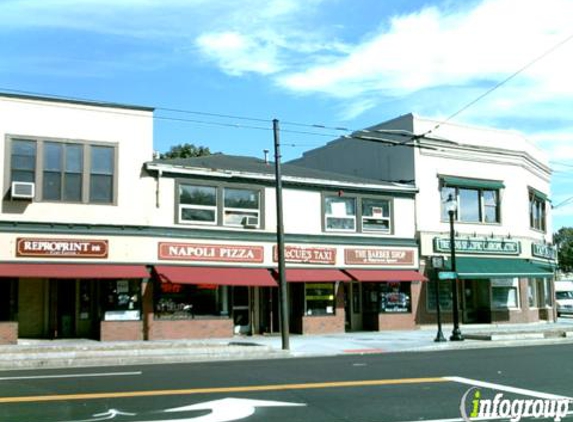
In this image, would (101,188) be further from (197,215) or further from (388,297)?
(388,297)

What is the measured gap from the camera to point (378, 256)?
27.6 metres

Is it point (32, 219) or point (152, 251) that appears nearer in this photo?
point (32, 219)

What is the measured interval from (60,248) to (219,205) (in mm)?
5639

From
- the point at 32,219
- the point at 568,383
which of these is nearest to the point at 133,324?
the point at 32,219

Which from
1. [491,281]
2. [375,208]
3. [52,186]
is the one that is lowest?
[491,281]

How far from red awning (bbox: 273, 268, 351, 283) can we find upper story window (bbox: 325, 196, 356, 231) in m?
1.76

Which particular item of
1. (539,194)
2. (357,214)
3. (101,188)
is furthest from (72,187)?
(539,194)

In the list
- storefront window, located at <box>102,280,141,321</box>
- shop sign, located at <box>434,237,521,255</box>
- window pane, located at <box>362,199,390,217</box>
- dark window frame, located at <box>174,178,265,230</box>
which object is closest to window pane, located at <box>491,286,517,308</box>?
shop sign, located at <box>434,237,521,255</box>

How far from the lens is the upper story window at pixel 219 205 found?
79.2ft

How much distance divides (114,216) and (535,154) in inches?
870

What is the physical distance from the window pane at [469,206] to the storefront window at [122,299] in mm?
14727

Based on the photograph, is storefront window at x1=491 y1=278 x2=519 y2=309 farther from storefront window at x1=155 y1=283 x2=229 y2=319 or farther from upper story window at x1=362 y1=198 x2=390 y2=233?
storefront window at x1=155 y1=283 x2=229 y2=319

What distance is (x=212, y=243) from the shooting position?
2428 cm

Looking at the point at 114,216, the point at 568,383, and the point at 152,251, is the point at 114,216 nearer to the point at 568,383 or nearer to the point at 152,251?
the point at 152,251
